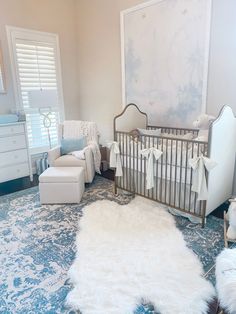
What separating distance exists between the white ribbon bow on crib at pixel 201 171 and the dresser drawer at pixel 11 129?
8.18ft

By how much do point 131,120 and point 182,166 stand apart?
3.87 ft

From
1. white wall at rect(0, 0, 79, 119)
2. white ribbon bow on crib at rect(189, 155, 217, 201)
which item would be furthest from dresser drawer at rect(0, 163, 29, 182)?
white ribbon bow on crib at rect(189, 155, 217, 201)

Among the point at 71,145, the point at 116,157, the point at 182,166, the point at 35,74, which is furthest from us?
the point at 35,74

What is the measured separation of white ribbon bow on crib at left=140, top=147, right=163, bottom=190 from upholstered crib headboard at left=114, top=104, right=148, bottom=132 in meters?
0.73

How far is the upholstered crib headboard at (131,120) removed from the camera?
128 inches

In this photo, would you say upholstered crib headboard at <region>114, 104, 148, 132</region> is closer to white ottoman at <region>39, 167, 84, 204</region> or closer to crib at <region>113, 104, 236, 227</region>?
crib at <region>113, 104, 236, 227</region>

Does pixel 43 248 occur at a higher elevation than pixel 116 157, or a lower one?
lower

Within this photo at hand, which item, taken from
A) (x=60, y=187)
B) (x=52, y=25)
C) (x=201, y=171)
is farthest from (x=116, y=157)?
(x=52, y=25)

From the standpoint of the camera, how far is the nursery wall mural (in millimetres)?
2762

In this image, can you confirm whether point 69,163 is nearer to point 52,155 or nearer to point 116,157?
point 52,155

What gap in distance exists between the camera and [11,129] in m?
→ 3.40

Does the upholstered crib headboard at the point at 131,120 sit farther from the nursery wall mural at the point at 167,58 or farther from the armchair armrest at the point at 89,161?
the armchair armrest at the point at 89,161

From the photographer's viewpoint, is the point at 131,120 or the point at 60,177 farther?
the point at 131,120

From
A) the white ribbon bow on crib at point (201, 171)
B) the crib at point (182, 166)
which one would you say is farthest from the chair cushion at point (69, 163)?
A: the white ribbon bow on crib at point (201, 171)
